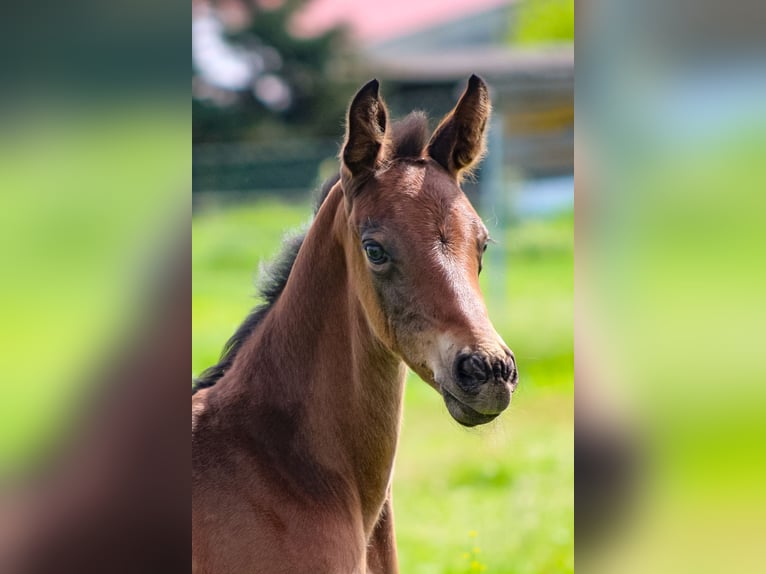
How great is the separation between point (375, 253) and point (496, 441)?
22.3 inches

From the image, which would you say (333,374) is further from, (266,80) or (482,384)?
(266,80)

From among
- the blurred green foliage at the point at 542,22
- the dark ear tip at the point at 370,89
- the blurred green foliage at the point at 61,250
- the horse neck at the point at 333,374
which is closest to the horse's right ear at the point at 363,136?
the dark ear tip at the point at 370,89

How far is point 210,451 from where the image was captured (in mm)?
2221

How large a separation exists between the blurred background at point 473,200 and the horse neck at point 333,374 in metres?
0.27

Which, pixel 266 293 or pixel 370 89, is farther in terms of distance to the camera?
pixel 266 293

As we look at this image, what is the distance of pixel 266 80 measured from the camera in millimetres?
26094

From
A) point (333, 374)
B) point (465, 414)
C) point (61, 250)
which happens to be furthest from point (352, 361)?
point (61, 250)

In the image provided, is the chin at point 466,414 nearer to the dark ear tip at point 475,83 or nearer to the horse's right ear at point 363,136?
the horse's right ear at point 363,136

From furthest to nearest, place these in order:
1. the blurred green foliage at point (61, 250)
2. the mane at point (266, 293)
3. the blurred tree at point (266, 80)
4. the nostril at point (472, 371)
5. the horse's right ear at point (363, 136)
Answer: the blurred tree at point (266, 80)
the mane at point (266, 293)
the horse's right ear at point (363, 136)
the nostril at point (472, 371)
the blurred green foliage at point (61, 250)

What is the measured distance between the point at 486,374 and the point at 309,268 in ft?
2.27

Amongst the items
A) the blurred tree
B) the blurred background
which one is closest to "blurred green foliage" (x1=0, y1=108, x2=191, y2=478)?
the blurred background

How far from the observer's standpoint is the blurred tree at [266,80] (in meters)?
24.0

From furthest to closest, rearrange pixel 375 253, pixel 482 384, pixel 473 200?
pixel 473 200 < pixel 375 253 < pixel 482 384

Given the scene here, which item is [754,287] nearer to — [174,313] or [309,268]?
[174,313]
